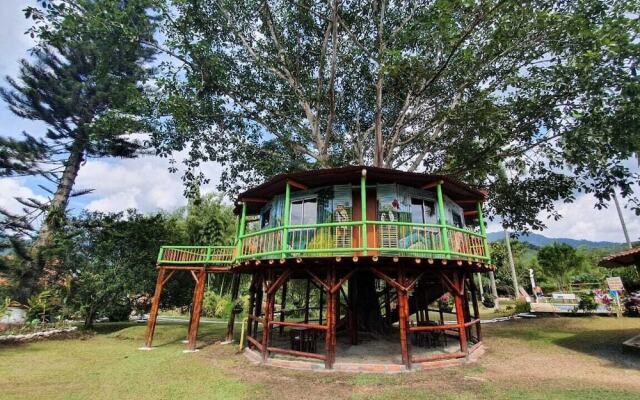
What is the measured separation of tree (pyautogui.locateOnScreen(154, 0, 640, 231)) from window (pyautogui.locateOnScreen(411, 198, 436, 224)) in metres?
3.84

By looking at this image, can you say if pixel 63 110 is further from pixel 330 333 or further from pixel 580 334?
pixel 580 334

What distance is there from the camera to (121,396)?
8547 mm

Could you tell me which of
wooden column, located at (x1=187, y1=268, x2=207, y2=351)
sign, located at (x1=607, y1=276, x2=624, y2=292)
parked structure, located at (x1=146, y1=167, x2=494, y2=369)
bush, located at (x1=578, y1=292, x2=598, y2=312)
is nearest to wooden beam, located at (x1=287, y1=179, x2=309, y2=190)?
parked structure, located at (x1=146, y1=167, x2=494, y2=369)

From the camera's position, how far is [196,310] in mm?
16047

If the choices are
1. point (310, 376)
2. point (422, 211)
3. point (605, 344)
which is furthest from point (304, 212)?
point (605, 344)

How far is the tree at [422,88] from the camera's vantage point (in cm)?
1308

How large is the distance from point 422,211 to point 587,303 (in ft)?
→ 59.7

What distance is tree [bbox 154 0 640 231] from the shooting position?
1308 cm

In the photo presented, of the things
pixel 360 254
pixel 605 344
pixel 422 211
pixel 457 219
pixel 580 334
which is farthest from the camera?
pixel 580 334

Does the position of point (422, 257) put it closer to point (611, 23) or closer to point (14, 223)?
point (611, 23)

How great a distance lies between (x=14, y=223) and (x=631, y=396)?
34.3 metres

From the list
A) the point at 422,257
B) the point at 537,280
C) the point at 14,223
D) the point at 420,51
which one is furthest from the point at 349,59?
the point at 537,280

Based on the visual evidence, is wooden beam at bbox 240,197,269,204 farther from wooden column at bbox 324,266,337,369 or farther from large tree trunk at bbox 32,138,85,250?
large tree trunk at bbox 32,138,85,250

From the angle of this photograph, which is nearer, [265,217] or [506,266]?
[265,217]
